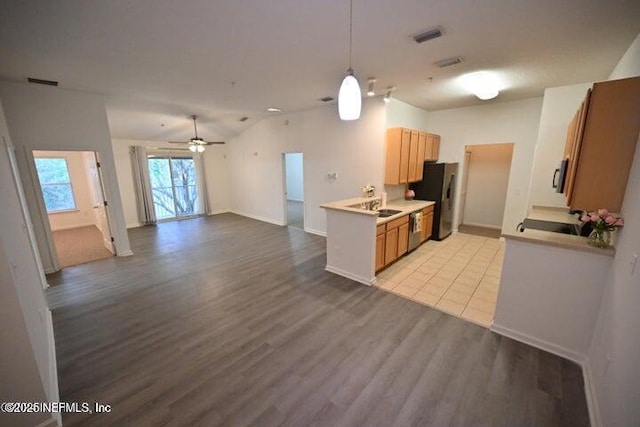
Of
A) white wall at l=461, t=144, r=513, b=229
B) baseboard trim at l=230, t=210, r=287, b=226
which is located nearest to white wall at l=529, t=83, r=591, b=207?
white wall at l=461, t=144, r=513, b=229

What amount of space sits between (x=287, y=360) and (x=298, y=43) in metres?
3.14

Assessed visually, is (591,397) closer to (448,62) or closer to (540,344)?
(540,344)

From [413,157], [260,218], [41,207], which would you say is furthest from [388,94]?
[41,207]

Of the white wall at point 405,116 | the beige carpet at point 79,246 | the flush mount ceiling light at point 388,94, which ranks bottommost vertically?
the beige carpet at point 79,246

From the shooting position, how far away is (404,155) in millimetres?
4809

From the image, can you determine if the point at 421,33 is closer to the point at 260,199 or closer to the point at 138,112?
the point at 138,112

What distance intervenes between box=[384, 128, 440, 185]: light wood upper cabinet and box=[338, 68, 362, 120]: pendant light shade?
296cm

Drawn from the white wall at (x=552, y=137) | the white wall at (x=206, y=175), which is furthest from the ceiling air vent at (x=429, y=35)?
the white wall at (x=206, y=175)

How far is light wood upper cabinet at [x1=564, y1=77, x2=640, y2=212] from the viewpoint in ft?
5.89

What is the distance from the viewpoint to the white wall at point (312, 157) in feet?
16.3

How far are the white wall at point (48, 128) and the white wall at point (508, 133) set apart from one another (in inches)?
278

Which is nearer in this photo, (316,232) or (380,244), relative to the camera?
(380,244)

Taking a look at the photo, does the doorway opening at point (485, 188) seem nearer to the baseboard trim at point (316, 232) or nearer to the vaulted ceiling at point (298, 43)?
the vaulted ceiling at point (298, 43)

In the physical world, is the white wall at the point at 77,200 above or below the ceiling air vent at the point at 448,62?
below
